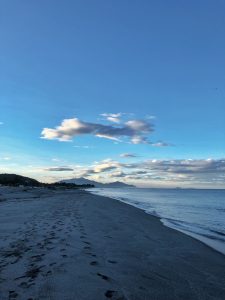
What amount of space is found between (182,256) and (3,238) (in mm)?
6878

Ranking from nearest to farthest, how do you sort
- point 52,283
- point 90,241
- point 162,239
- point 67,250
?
1. point 52,283
2. point 67,250
3. point 90,241
4. point 162,239

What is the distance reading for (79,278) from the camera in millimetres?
7785

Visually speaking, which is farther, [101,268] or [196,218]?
[196,218]

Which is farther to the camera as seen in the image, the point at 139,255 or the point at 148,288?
the point at 139,255

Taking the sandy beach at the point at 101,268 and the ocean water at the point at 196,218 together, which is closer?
the sandy beach at the point at 101,268

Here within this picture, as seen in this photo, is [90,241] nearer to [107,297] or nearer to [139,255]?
[139,255]

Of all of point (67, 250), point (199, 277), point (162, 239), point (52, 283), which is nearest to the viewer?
point (52, 283)

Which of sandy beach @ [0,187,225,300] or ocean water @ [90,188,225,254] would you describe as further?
ocean water @ [90,188,225,254]

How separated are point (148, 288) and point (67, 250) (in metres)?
3.81

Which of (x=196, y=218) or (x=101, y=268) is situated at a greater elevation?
(x=196, y=218)

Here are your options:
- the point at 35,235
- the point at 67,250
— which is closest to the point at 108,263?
the point at 67,250

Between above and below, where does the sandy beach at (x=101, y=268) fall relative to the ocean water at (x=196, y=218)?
below

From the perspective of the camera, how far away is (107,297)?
6676mm

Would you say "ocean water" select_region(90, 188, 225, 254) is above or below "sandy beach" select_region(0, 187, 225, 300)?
above
